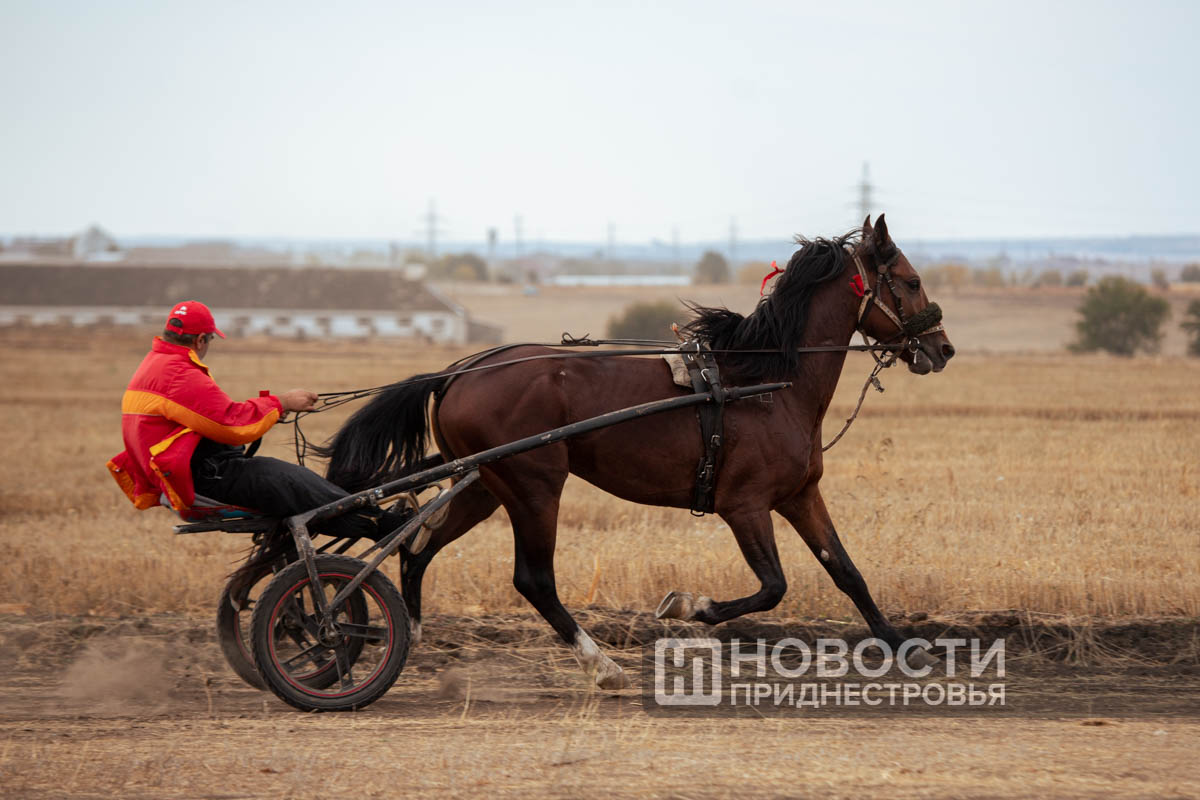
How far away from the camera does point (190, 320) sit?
18.2 ft

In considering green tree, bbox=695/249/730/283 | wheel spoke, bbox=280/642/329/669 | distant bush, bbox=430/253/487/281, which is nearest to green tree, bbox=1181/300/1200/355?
wheel spoke, bbox=280/642/329/669

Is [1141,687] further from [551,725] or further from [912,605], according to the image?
[551,725]

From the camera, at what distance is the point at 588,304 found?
82.1 meters

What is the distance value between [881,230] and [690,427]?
5.23 ft

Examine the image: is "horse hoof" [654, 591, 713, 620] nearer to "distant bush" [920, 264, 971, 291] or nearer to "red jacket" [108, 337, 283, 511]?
"red jacket" [108, 337, 283, 511]

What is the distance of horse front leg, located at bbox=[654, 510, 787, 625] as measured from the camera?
601cm

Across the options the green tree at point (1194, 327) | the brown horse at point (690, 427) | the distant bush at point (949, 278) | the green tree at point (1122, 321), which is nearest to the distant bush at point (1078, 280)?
the distant bush at point (949, 278)

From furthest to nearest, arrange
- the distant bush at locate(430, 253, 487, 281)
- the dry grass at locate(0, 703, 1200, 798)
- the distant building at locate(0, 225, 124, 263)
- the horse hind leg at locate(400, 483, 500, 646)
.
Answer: the distant bush at locate(430, 253, 487, 281), the distant building at locate(0, 225, 124, 263), the horse hind leg at locate(400, 483, 500, 646), the dry grass at locate(0, 703, 1200, 798)

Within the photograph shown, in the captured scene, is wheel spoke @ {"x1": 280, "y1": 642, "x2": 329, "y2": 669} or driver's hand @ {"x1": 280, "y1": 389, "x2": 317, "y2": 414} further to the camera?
wheel spoke @ {"x1": 280, "y1": 642, "x2": 329, "y2": 669}

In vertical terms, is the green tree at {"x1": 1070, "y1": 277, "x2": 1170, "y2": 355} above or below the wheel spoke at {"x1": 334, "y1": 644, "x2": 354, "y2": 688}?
above

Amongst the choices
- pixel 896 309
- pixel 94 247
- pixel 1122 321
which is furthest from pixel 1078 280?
pixel 94 247

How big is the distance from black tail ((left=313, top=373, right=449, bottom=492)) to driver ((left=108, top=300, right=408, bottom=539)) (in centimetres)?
59

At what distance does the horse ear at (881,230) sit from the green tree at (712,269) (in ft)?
312

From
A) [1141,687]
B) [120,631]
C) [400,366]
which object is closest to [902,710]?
[1141,687]
